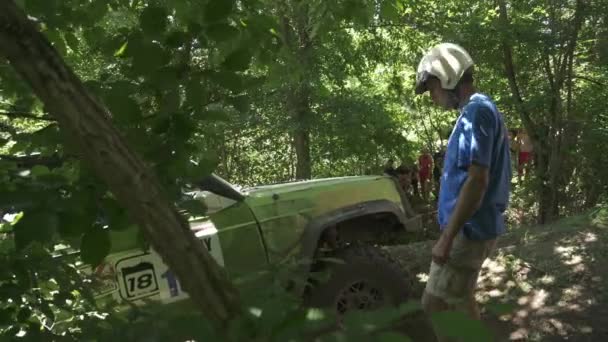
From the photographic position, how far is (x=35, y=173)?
5.45 ft

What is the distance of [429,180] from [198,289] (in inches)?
518

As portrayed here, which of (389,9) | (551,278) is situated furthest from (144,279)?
(551,278)

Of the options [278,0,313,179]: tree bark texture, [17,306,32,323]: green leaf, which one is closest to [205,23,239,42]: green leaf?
[17,306,32,323]: green leaf

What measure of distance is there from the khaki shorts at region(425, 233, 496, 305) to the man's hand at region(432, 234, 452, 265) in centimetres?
4

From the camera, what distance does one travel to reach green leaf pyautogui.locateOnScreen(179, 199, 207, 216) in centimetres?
181

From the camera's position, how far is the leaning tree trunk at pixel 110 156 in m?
0.92

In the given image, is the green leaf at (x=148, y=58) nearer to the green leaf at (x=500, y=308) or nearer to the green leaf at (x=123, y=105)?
the green leaf at (x=123, y=105)

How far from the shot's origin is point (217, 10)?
1.60 meters

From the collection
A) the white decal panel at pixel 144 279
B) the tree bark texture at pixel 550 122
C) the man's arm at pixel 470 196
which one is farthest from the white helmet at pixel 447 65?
the tree bark texture at pixel 550 122

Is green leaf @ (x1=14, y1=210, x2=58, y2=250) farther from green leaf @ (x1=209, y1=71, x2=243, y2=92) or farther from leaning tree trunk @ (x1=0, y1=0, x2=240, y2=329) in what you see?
green leaf @ (x1=209, y1=71, x2=243, y2=92)

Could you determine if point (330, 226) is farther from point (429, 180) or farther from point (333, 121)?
point (429, 180)

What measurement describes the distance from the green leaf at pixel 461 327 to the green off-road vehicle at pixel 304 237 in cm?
273

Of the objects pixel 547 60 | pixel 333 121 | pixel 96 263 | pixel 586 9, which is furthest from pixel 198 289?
pixel 333 121

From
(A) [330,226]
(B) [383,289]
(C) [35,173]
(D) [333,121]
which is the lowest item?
(B) [383,289]
